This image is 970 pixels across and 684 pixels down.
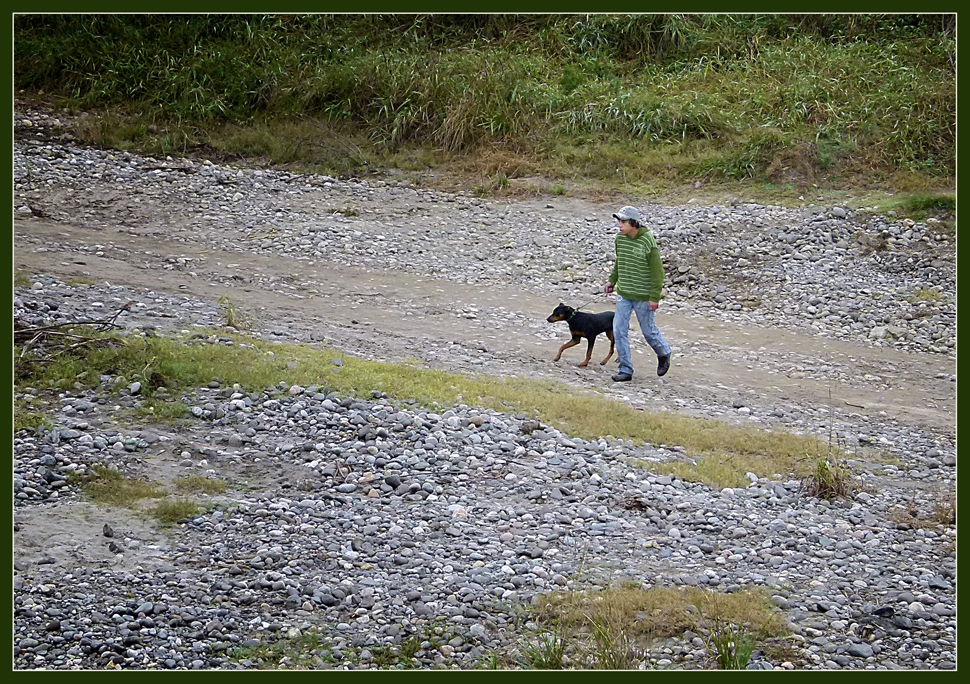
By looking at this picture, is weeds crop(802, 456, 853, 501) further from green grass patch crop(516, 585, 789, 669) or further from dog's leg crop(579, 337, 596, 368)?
dog's leg crop(579, 337, 596, 368)

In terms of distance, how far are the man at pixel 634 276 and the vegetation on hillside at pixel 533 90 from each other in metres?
6.73

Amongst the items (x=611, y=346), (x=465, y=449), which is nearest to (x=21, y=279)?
(x=465, y=449)

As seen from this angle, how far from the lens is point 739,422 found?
335 inches

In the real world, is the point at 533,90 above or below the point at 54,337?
above

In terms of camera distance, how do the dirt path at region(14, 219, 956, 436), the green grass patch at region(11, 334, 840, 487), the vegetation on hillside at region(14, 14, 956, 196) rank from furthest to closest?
1. the vegetation on hillside at region(14, 14, 956, 196)
2. the dirt path at region(14, 219, 956, 436)
3. the green grass patch at region(11, 334, 840, 487)

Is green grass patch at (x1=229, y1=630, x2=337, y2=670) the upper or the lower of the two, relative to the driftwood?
upper

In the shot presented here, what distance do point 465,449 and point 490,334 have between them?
3323 mm

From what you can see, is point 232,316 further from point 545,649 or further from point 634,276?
point 545,649

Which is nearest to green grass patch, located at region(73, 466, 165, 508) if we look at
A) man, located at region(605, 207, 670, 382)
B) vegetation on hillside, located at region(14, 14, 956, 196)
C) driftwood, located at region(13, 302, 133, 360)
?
driftwood, located at region(13, 302, 133, 360)

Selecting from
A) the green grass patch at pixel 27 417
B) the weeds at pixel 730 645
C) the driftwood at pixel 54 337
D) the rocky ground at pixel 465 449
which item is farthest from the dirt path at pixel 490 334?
the weeds at pixel 730 645

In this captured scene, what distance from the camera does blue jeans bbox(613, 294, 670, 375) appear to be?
8984 millimetres

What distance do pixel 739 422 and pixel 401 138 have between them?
31.9 feet

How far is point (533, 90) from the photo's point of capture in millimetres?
16969

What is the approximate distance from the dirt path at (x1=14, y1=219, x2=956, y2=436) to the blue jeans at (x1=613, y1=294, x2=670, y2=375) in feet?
0.88
